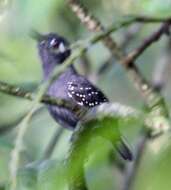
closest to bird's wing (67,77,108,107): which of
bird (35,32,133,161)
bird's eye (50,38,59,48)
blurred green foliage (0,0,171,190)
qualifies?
bird (35,32,133,161)

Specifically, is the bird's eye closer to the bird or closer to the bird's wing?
the bird

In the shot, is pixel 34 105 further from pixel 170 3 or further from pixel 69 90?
pixel 69 90

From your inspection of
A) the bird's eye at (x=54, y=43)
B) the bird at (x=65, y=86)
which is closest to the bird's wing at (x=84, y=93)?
the bird at (x=65, y=86)

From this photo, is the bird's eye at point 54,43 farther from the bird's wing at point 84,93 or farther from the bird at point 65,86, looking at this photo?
the bird's wing at point 84,93

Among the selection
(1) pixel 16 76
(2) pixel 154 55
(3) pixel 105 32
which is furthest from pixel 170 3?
(2) pixel 154 55

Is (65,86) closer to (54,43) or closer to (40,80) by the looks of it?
(54,43)

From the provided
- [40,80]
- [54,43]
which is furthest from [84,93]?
[40,80]

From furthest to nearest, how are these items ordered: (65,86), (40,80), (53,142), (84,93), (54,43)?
(65,86) < (84,93) < (54,43) < (53,142) < (40,80)
